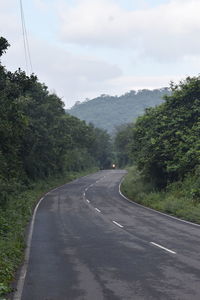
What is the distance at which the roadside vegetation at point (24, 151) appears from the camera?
48.5 feet

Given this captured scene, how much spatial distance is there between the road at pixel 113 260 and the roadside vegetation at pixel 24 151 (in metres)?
0.83

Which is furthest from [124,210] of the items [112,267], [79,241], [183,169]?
[112,267]

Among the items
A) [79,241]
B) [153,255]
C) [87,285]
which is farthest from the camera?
[79,241]

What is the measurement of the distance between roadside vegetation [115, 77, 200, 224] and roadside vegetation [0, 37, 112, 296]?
951 centimetres

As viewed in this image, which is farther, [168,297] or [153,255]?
[153,255]

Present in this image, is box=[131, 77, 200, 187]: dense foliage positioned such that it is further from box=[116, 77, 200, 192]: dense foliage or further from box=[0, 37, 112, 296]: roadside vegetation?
box=[0, 37, 112, 296]: roadside vegetation

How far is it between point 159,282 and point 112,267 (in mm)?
1818

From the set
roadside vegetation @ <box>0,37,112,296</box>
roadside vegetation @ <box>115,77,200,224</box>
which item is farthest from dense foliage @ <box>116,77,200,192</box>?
roadside vegetation @ <box>0,37,112,296</box>

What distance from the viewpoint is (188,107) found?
3192cm

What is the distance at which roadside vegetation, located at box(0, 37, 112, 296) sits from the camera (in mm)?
14781

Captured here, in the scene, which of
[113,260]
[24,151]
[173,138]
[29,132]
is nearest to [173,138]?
[173,138]

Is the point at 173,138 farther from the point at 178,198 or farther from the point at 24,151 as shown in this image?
the point at 24,151

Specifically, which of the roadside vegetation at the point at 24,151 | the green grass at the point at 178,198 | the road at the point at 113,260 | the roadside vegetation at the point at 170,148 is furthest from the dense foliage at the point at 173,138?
the roadside vegetation at the point at 24,151

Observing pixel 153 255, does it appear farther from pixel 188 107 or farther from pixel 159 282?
pixel 188 107
